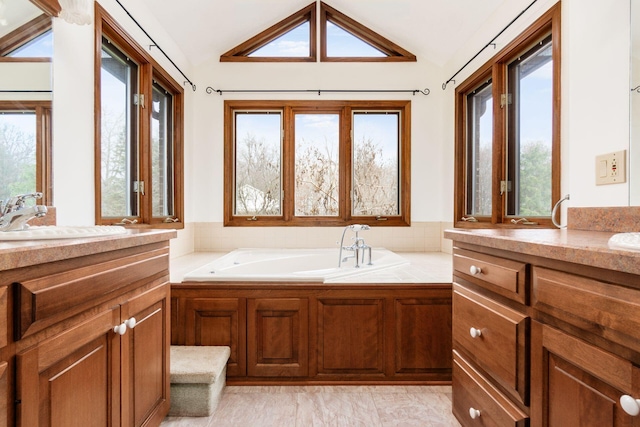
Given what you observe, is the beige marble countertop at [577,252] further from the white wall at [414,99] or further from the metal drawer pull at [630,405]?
the white wall at [414,99]

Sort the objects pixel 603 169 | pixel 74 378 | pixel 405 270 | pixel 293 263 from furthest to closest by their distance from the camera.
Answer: pixel 293 263, pixel 405 270, pixel 603 169, pixel 74 378

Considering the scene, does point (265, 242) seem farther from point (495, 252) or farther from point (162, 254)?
point (495, 252)

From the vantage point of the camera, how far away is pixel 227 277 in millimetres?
2119

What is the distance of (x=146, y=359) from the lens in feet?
4.36

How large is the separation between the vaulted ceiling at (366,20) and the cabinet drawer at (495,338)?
198 centimetres

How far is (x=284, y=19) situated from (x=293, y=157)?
1.32 meters

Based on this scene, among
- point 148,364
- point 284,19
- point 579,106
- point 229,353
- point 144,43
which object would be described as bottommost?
point 229,353

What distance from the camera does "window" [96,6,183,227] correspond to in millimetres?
2121

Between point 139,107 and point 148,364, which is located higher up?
point 139,107

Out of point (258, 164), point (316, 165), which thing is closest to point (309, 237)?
point (316, 165)

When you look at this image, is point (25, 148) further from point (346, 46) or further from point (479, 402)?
point (346, 46)

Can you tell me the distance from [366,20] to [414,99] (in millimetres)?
858

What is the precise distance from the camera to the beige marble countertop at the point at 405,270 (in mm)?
2162

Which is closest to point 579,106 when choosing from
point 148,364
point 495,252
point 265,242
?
point 495,252
